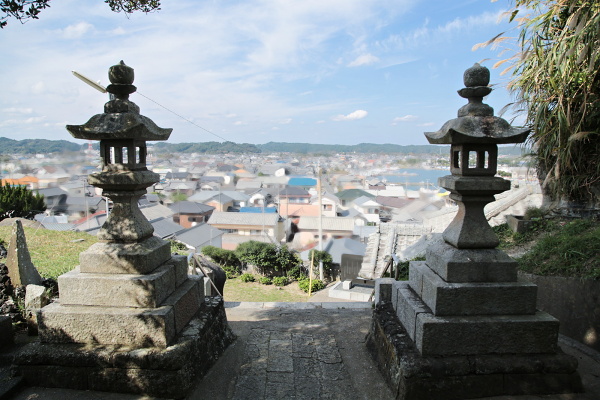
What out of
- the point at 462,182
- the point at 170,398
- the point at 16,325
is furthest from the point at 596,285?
the point at 16,325

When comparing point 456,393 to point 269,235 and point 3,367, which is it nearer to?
point 3,367

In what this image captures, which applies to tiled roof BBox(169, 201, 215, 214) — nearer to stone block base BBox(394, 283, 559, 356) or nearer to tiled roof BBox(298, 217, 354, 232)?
tiled roof BBox(298, 217, 354, 232)

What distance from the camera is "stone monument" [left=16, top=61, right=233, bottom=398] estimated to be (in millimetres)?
3008

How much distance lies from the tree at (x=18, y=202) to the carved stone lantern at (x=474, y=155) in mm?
15782

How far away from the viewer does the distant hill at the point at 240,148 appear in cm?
594

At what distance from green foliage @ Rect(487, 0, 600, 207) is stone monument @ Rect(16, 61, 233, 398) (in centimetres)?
585

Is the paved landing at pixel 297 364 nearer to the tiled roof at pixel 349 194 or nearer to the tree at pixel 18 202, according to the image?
the tiled roof at pixel 349 194

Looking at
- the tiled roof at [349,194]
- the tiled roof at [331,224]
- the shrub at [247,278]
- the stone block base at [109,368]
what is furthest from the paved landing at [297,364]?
the tiled roof at [331,224]

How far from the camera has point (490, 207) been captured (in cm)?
1121

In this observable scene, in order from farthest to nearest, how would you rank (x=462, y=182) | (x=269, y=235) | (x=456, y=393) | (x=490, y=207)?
(x=269, y=235) < (x=490, y=207) < (x=462, y=182) < (x=456, y=393)

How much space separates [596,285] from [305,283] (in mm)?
15276

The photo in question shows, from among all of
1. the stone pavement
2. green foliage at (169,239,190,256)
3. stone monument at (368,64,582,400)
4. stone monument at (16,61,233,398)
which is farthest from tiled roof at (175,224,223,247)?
stone monument at (368,64,582,400)

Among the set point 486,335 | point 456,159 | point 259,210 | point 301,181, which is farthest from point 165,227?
point 486,335

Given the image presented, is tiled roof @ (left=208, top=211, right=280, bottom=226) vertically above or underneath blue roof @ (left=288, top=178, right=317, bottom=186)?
underneath
